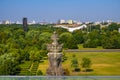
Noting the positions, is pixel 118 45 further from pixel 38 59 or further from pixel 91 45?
pixel 38 59

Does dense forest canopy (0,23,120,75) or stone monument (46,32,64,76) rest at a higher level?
stone monument (46,32,64,76)

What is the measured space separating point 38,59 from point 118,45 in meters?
19.5

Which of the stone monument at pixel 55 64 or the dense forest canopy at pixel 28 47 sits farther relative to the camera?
the dense forest canopy at pixel 28 47

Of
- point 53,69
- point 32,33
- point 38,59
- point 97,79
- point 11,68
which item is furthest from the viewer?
point 32,33

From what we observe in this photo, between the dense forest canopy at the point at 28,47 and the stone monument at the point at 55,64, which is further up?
the stone monument at the point at 55,64

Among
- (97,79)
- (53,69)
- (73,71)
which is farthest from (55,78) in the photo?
(73,71)

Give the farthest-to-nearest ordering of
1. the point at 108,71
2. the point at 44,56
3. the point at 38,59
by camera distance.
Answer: the point at 44,56 < the point at 38,59 < the point at 108,71

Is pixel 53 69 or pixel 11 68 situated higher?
pixel 53 69

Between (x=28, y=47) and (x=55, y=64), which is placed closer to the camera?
(x=55, y=64)

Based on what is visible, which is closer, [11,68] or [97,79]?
[97,79]

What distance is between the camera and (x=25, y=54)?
110 feet

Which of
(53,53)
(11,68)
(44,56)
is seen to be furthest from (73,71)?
(53,53)

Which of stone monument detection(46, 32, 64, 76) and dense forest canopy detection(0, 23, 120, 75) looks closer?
stone monument detection(46, 32, 64, 76)

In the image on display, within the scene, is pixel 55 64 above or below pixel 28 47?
above
